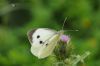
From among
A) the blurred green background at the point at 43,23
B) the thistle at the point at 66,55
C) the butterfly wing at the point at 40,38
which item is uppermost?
the blurred green background at the point at 43,23

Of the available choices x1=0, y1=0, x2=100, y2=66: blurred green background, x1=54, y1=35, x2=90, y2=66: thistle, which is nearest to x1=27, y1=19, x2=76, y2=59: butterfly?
x1=54, y1=35, x2=90, y2=66: thistle

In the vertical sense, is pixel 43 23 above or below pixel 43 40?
above

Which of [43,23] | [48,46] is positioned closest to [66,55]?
[48,46]

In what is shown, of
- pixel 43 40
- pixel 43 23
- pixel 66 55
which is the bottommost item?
pixel 66 55

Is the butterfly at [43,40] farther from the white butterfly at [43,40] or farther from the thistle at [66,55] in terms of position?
the thistle at [66,55]

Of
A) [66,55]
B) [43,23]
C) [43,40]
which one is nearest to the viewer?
[43,40]

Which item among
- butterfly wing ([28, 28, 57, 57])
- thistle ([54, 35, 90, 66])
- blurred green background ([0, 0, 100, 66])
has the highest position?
blurred green background ([0, 0, 100, 66])

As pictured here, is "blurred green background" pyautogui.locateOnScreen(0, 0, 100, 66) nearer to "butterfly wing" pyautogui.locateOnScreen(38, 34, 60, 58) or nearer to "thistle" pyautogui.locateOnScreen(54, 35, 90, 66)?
"thistle" pyautogui.locateOnScreen(54, 35, 90, 66)

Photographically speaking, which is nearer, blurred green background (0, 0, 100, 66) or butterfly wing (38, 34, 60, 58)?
butterfly wing (38, 34, 60, 58)

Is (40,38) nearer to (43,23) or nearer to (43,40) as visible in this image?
(43,40)

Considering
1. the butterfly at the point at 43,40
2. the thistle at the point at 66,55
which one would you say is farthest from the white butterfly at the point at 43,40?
the thistle at the point at 66,55
